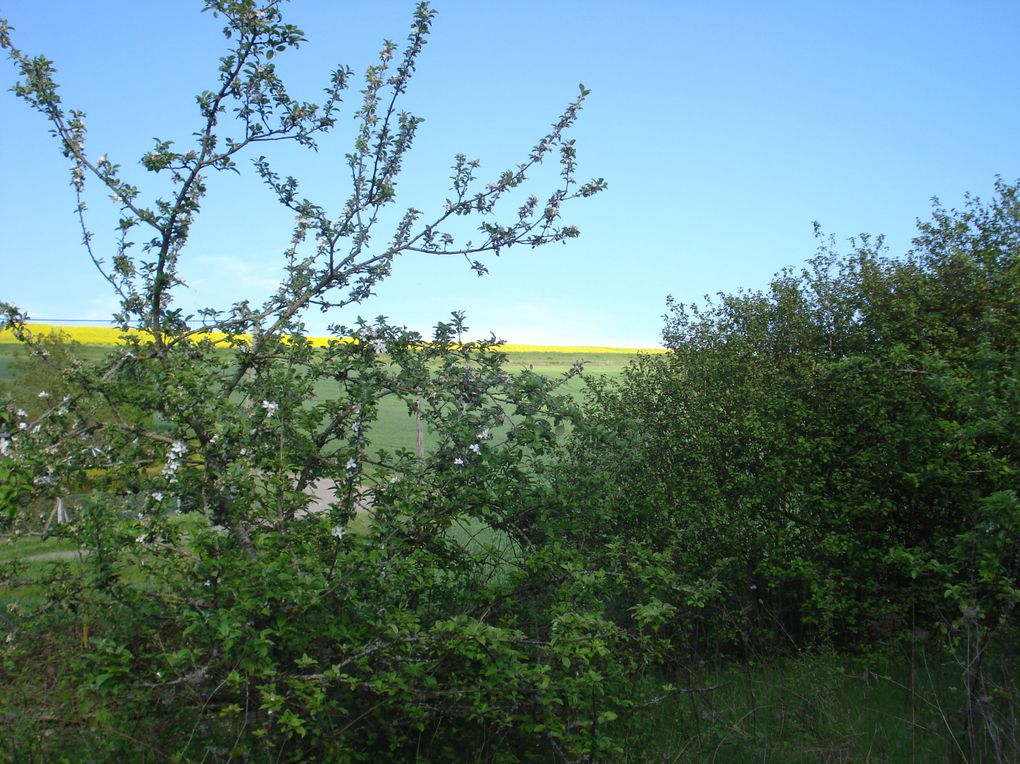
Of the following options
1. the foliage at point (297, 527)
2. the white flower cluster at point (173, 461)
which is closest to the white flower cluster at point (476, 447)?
the foliage at point (297, 527)

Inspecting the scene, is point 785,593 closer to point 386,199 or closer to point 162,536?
point 386,199

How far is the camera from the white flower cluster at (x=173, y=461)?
4633 millimetres

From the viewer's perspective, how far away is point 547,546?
15.9 feet

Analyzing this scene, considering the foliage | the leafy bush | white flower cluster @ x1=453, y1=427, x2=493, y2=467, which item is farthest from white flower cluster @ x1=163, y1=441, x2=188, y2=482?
the leafy bush

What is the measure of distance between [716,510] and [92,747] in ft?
18.6

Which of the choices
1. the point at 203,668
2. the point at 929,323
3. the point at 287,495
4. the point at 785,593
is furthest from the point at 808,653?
the point at 203,668

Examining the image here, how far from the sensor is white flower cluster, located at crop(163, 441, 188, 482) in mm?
4633

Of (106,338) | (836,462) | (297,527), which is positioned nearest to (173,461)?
(297,527)

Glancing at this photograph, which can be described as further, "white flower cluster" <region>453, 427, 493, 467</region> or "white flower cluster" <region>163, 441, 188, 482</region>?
"white flower cluster" <region>453, 427, 493, 467</region>

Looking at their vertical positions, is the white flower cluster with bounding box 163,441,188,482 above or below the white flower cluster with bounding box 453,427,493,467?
below

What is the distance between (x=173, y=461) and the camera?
184 inches

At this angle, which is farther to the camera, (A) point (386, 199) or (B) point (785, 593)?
(B) point (785, 593)

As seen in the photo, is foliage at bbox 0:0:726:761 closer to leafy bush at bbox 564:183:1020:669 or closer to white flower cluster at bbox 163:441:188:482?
white flower cluster at bbox 163:441:188:482

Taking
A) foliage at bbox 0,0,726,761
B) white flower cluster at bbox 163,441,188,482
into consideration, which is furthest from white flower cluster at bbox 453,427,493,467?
white flower cluster at bbox 163,441,188,482
